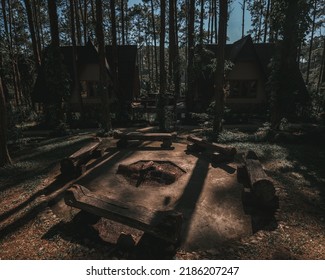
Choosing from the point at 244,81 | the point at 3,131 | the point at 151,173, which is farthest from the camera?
the point at 244,81

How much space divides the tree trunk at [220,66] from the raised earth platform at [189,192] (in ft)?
14.5

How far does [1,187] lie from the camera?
7285mm

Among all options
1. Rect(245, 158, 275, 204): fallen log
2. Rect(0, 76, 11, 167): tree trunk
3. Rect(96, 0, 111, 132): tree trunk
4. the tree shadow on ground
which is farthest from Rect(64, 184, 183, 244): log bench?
Rect(96, 0, 111, 132): tree trunk

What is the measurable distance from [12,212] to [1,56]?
13.6 m

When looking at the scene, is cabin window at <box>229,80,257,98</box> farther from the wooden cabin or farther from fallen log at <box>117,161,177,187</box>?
fallen log at <box>117,161,177,187</box>

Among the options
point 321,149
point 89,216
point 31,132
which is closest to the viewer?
point 89,216

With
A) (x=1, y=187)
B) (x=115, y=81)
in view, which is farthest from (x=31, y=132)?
(x=1, y=187)

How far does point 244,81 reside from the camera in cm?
2262

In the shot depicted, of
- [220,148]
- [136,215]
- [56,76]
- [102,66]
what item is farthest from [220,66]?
[136,215]

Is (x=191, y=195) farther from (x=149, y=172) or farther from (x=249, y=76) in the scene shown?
(x=249, y=76)

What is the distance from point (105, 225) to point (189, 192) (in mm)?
2501

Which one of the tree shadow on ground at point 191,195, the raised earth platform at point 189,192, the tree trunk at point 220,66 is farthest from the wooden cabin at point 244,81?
the tree shadow on ground at point 191,195

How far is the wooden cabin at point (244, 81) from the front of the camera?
2138 cm
